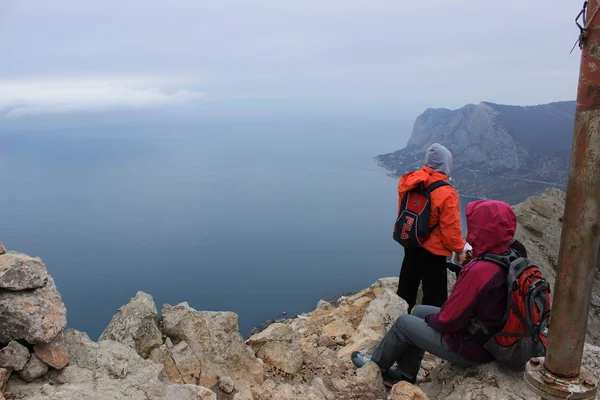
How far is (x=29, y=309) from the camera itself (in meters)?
4.06

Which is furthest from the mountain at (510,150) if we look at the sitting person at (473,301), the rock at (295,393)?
the rock at (295,393)

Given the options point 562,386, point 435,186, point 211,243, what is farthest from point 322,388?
point 211,243

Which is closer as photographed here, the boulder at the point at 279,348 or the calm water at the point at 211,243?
the boulder at the point at 279,348

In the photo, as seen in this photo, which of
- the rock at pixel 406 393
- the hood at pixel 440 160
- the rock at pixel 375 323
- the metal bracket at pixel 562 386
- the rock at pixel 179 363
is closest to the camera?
the metal bracket at pixel 562 386

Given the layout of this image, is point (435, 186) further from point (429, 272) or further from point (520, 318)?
point (520, 318)

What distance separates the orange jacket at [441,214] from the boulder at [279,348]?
7.81 feet

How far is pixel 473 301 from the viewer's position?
4.11 m

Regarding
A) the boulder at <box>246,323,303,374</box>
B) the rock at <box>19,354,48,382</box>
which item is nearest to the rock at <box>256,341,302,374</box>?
the boulder at <box>246,323,303,374</box>

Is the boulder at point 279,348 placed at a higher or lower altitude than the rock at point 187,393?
lower

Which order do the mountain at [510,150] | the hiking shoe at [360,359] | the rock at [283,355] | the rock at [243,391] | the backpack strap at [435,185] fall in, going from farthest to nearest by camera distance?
the mountain at [510,150]
the backpack strap at [435,185]
the rock at [283,355]
the hiking shoe at [360,359]
the rock at [243,391]

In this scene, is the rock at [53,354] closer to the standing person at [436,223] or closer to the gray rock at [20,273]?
the gray rock at [20,273]

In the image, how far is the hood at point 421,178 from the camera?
590 centimetres

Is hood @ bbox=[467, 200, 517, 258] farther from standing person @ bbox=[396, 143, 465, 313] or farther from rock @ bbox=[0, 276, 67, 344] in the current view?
rock @ bbox=[0, 276, 67, 344]

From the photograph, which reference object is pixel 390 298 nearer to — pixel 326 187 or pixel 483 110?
pixel 326 187
